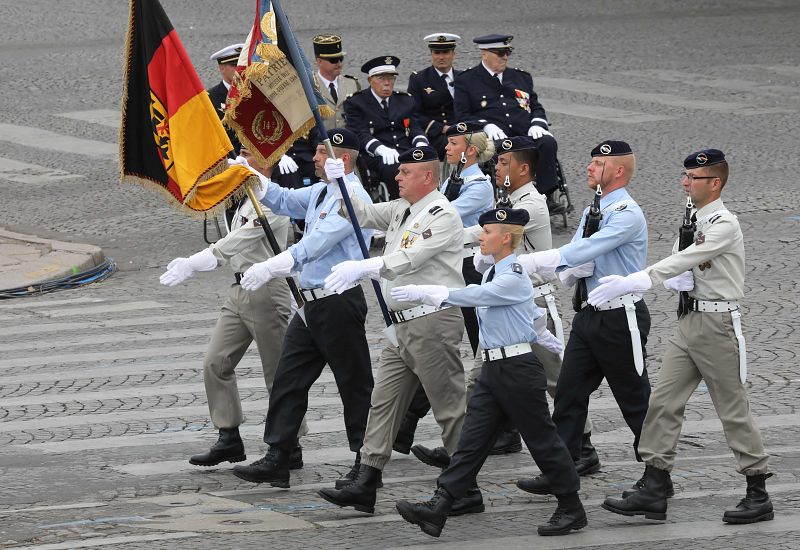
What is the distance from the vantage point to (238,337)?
9.52 metres

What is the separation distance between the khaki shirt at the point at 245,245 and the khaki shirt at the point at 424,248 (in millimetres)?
1036

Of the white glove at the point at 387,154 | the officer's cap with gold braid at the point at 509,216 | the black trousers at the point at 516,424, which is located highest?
the officer's cap with gold braid at the point at 509,216

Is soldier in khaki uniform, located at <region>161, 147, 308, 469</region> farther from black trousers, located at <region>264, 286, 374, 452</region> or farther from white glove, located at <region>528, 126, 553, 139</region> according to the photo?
white glove, located at <region>528, 126, 553, 139</region>

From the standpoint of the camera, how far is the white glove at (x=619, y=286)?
7.95 meters

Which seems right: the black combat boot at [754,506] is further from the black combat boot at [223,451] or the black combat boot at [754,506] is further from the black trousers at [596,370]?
the black combat boot at [223,451]

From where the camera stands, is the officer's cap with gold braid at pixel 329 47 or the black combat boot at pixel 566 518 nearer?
the black combat boot at pixel 566 518

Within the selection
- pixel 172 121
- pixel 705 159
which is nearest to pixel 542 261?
pixel 705 159

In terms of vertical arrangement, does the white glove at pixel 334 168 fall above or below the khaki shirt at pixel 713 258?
above

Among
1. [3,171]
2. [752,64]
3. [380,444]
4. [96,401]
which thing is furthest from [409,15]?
[380,444]

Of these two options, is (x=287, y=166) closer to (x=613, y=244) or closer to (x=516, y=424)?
(x=613, y=244)

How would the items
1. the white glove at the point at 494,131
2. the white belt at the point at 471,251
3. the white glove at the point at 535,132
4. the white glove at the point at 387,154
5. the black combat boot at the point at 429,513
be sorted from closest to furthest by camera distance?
1. the black combat boot at the point at 429,513
2. the white belt at the point at 471,251
3. the white glove at the point at 494,131
4. the white glove at the point at 535,132
5. the white glove at the point at 387,154

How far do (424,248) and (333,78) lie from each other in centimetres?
762

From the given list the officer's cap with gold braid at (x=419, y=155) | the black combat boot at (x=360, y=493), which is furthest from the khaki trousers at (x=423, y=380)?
the officer's cap with gold braid at (x=419, y=155)

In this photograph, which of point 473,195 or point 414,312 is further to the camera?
point 473,195
